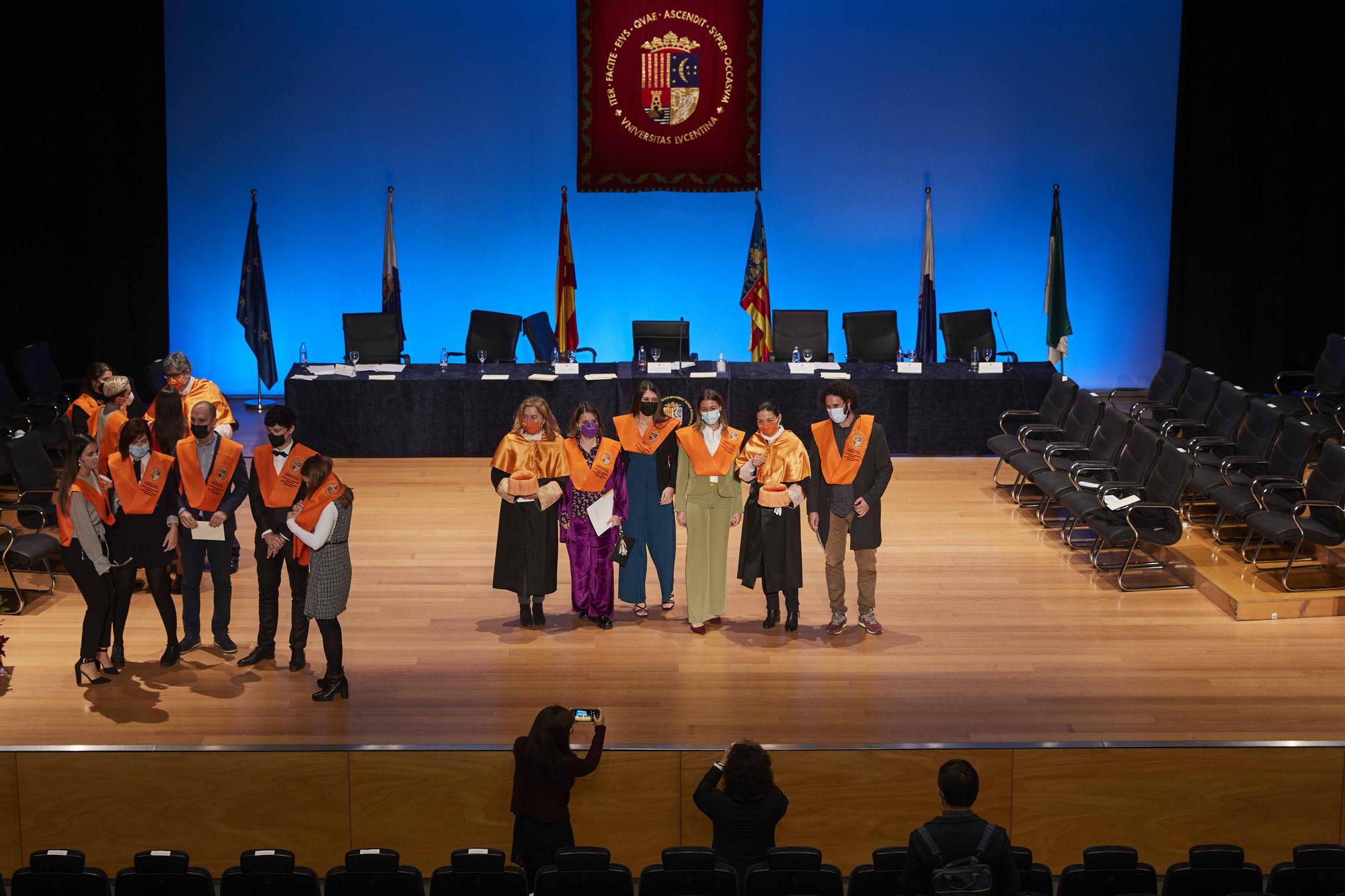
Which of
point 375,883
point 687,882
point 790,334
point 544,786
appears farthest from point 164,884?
point 790,334

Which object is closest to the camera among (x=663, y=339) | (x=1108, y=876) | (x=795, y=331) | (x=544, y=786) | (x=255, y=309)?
(x=1108, y=876)

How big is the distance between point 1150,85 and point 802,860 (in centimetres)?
1106

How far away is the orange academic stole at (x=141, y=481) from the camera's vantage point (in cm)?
720

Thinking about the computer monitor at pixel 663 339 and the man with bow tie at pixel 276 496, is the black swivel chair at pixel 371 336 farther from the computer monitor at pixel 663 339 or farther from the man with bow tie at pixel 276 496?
the man with bow tie at pixel 276 496

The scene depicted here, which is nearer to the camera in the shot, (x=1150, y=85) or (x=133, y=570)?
(x=133, y=570)

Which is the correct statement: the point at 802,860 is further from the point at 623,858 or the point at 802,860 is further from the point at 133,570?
the point at 133,570

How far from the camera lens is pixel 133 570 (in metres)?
7.39

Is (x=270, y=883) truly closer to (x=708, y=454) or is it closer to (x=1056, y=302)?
(x=708, y=454)

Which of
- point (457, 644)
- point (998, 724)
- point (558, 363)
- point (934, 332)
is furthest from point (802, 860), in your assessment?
point (934, 332)

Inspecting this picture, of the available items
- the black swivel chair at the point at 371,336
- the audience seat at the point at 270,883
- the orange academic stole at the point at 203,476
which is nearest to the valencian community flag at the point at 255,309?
the black swivel chair at the point at 371,336

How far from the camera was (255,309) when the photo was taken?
523 inches

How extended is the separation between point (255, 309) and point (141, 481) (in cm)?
631

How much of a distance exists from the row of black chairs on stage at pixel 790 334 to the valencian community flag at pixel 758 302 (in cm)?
23

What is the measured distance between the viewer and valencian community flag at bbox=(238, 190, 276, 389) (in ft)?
43.4
